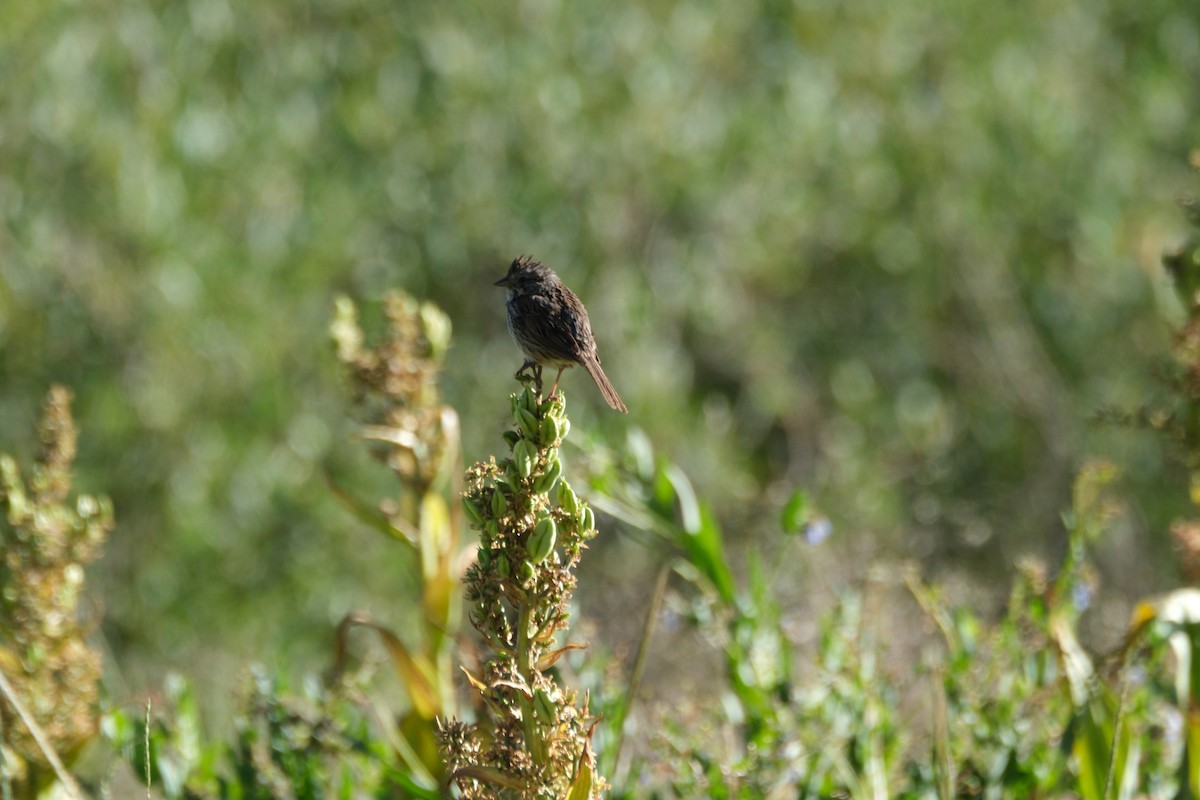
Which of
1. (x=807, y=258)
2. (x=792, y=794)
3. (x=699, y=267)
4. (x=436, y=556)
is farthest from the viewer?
(x=807, y=258)

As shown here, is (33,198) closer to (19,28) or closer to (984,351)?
(19,28)

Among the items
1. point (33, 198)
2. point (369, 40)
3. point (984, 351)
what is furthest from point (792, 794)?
point (369, 40)

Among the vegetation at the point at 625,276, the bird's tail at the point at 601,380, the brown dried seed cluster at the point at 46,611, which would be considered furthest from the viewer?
the vegetation at the point at 625,276

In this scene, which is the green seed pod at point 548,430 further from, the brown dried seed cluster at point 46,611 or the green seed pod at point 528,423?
the brown dried seed cluster at point 46,611

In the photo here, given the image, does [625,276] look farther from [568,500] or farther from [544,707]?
Result: [544,707]

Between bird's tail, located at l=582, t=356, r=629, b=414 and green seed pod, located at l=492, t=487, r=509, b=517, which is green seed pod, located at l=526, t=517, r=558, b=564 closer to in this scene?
green seed pod, located at l=492, t=487, r=509, b=517

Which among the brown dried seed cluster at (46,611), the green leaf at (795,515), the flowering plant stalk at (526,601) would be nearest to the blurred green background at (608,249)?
the green leaf at (795,515)
